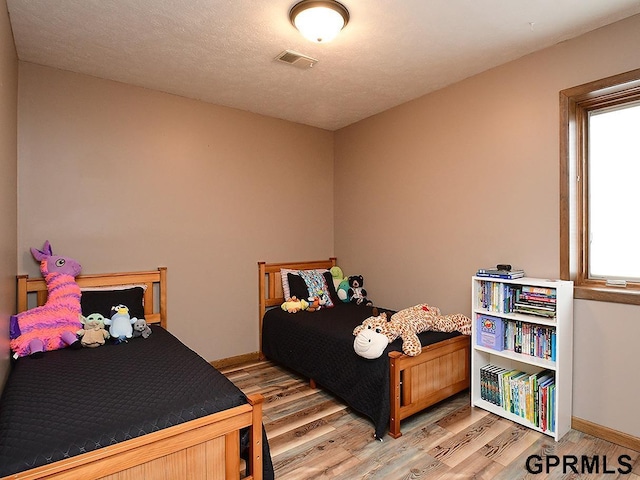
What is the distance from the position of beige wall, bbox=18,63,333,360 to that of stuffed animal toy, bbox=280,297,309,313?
38 centimetres

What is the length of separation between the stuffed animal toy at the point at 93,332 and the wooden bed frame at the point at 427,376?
1580 mm

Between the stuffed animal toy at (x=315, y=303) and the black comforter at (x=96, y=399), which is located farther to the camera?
the stuffed animal toy at (x=315, y=303)

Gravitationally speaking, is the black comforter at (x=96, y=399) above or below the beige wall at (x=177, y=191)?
below

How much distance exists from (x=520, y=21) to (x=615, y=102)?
796mm

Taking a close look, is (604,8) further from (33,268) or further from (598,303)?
(33,268)

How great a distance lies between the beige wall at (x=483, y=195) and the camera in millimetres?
2205

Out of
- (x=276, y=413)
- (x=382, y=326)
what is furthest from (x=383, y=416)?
(x=276, y=413)

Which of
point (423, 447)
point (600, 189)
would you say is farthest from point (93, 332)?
point (600, 189)

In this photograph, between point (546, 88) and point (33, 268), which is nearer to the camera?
point (546, 88)

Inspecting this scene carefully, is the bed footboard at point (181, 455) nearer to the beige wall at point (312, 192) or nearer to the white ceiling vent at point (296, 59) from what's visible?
the beige wall at point (312, 192)

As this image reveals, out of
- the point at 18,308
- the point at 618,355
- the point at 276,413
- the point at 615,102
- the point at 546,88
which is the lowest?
the point at 276,413

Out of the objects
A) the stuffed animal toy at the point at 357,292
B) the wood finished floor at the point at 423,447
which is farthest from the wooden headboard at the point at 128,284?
the stuffed animal toy at the point at 357,292

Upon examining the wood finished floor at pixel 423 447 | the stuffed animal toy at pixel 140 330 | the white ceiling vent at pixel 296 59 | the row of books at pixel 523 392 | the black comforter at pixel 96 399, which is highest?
the white ceiling vent at pixel 296 59

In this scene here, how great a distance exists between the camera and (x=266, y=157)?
378 cm
